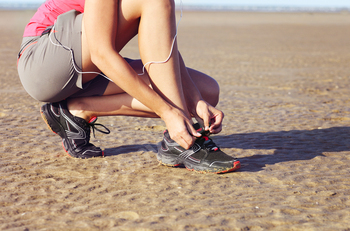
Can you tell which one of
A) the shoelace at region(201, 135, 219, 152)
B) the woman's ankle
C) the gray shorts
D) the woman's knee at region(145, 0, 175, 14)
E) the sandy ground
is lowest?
the sandy ground

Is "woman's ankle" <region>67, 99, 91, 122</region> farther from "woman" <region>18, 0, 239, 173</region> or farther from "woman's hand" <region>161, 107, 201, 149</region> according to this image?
"woman's hand" <region>161, 107, 201, 149</region>

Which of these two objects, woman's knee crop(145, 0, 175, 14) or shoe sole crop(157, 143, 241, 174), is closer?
woman's knee crop(145, 0, 175, 14)

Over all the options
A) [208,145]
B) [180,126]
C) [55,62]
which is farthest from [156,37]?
[208,145]

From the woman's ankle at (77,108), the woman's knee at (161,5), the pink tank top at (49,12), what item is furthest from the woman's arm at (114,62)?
the woman's ankle at (77,108)

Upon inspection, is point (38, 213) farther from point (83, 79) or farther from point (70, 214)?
point (83, 79)

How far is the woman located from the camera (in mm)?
1920

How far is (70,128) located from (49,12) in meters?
0.69

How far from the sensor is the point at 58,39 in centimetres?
209

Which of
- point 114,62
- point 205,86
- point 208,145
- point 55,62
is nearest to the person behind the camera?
point 114,62

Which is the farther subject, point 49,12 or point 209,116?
point 49,12

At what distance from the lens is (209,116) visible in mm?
2154

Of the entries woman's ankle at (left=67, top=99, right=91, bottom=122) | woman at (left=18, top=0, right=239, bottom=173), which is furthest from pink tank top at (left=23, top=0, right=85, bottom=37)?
woman's ankle at (left=67, top=99, right=91, bottom=122)

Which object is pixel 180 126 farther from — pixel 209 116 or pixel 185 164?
pixel 185 164

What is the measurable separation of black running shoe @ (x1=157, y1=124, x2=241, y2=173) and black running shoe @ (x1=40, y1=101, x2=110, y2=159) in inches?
18.9
